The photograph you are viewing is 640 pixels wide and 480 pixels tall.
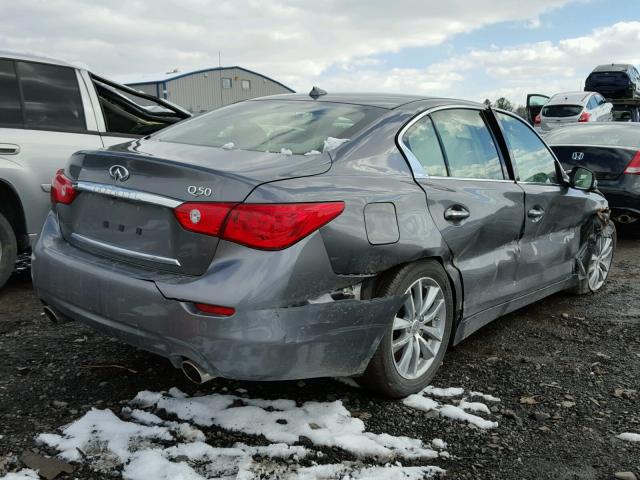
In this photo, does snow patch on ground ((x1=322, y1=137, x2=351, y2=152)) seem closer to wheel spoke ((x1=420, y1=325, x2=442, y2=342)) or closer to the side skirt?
wheel spoke ((x1=420, y1=325, x2=442, y2=342))

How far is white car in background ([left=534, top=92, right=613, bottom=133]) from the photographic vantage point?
768 inches

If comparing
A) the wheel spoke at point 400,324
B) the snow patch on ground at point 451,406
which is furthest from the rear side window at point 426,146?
the snow patch on ground at point 451,406

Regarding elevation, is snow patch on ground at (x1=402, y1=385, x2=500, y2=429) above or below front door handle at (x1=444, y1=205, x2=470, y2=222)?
below

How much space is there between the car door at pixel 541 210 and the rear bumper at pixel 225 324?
155 centimetres

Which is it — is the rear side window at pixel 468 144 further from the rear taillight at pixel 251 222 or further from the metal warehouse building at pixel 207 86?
the metal warehouse building at pixel 207 86

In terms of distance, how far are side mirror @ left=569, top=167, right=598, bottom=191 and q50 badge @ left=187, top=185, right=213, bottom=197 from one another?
3.18m

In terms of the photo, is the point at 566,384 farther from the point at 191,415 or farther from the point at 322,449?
the point at 191,415

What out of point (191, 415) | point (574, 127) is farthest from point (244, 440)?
point (574, 127)

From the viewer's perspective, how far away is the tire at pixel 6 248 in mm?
4484

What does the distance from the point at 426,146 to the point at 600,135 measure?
5247 mm

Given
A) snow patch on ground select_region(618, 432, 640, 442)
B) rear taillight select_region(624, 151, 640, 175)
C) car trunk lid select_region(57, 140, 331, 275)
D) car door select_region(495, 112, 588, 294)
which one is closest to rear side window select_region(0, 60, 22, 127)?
car trunk lid select_region(57, 140, 331, 275)

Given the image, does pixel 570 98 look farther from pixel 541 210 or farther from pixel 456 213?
pixel 456 213

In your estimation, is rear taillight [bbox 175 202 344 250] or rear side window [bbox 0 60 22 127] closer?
rear taillight [bbox 175 202 344 250]

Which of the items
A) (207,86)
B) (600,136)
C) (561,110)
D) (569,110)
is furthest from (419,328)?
(207,86)
